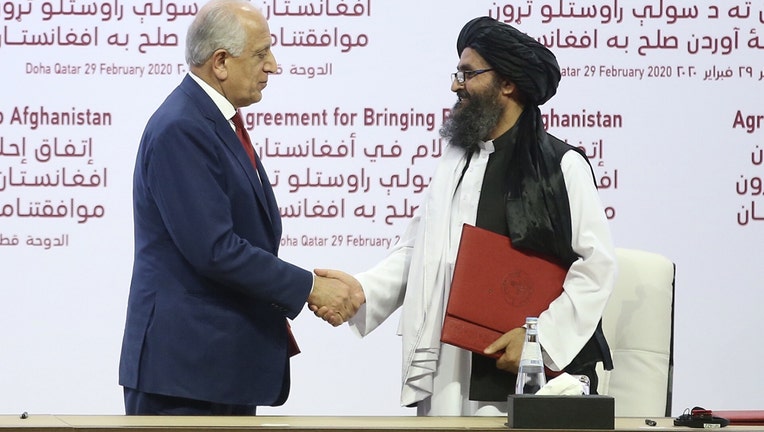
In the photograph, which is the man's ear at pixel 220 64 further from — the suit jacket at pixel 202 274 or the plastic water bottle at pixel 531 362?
the plastic water bottle at pixel 531 362

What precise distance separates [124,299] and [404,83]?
133 cm

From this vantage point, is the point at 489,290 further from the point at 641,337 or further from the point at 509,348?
the point at 641,337

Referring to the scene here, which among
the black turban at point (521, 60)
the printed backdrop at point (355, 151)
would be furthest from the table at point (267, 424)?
the printed backdrop at point (355, 151)

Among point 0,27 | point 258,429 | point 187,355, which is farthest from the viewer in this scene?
point 0,27

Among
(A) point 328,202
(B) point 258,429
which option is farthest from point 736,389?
(B) point 258,429

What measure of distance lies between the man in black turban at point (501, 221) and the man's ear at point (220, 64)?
65 cm

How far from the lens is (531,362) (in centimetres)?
246

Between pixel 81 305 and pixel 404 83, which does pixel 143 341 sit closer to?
pixel 81 305

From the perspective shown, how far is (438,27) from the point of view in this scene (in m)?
4.49

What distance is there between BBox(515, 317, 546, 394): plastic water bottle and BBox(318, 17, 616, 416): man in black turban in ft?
1.61

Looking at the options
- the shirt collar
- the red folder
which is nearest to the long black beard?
the red folder

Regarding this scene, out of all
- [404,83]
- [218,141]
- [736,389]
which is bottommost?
[736,389]

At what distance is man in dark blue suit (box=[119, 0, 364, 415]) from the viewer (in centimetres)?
296

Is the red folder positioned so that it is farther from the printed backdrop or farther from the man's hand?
the printed backdrop
